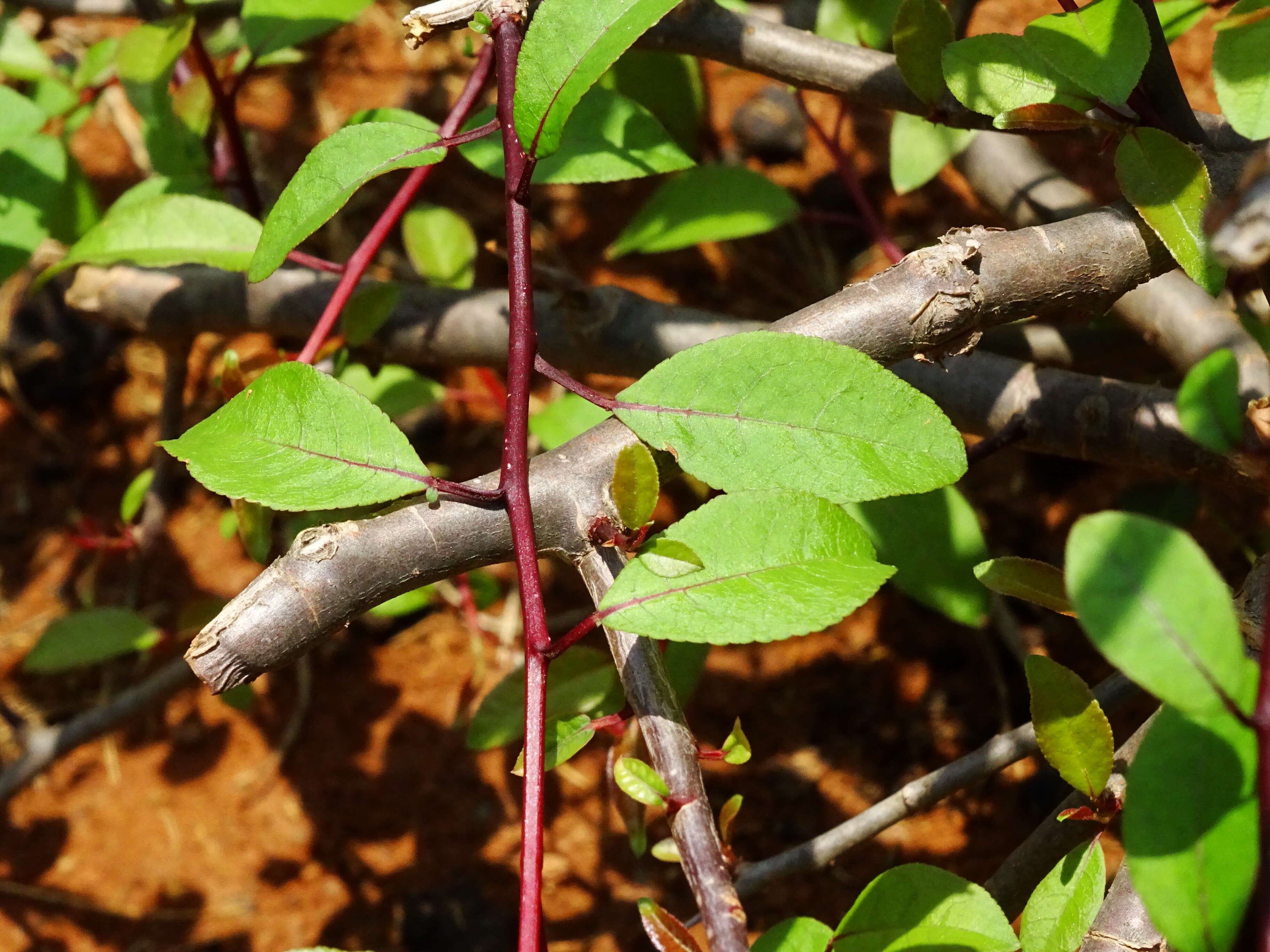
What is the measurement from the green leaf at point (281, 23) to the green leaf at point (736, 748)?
913 millimetres

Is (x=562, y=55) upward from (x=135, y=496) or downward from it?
upward

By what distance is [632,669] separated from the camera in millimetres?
691

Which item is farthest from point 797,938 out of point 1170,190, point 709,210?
point 709,210

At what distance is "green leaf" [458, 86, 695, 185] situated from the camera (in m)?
0.92

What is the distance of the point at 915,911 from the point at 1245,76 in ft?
1.92

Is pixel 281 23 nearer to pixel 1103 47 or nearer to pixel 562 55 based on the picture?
pixel 562 55

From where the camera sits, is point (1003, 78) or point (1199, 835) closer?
point (1199, 835)

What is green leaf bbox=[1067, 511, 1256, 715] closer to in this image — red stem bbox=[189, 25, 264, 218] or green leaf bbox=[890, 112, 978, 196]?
green leaf bbox=[890, 112, 978, 196]

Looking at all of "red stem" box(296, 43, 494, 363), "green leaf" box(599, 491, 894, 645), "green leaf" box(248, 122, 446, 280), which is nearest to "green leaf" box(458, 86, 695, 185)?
"red stem" box(296, 43, 494, 363)

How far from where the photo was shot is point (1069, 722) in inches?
27.8

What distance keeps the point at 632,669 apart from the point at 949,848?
2.79 ft

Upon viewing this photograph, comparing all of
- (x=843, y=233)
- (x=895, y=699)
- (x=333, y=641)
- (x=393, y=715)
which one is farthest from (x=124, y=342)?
(x=895, y=699)

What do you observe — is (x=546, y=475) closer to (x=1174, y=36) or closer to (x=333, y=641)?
(x=1174, y=36)

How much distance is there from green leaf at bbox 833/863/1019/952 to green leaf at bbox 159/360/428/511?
1.39ft
